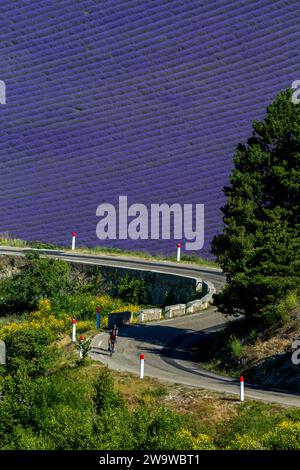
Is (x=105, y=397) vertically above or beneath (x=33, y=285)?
beneath

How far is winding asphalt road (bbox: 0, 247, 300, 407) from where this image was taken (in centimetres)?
3062

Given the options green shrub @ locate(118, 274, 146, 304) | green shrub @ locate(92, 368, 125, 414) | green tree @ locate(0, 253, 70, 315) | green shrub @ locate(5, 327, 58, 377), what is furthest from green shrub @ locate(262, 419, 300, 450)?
green tree @ locate(0, 253, 70, 315)

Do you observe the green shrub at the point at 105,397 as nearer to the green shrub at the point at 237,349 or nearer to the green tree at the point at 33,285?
the green shrub at the point at 237,349

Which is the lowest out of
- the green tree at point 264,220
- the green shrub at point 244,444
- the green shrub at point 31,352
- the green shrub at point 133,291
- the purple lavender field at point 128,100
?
the green shrub at point 244,444

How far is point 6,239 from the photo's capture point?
5641 centimetres

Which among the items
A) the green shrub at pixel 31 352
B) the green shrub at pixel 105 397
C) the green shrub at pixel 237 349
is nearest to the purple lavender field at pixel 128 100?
the green shrub at pixel 237 349

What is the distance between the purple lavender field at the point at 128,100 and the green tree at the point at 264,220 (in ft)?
43.0

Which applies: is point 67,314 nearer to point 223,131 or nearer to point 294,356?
point 223,131

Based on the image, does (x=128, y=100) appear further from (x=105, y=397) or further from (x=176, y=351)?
(x=105, y=397)

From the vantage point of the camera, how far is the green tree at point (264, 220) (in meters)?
35.0

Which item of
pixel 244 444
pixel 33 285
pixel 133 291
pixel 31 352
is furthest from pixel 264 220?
pixel 244 444

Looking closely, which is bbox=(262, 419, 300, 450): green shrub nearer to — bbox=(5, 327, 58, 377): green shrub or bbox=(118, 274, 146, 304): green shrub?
bbox=(5, 327, 58, 377): green shrub

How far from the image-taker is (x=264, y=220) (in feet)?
120

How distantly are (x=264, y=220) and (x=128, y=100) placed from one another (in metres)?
18.5
